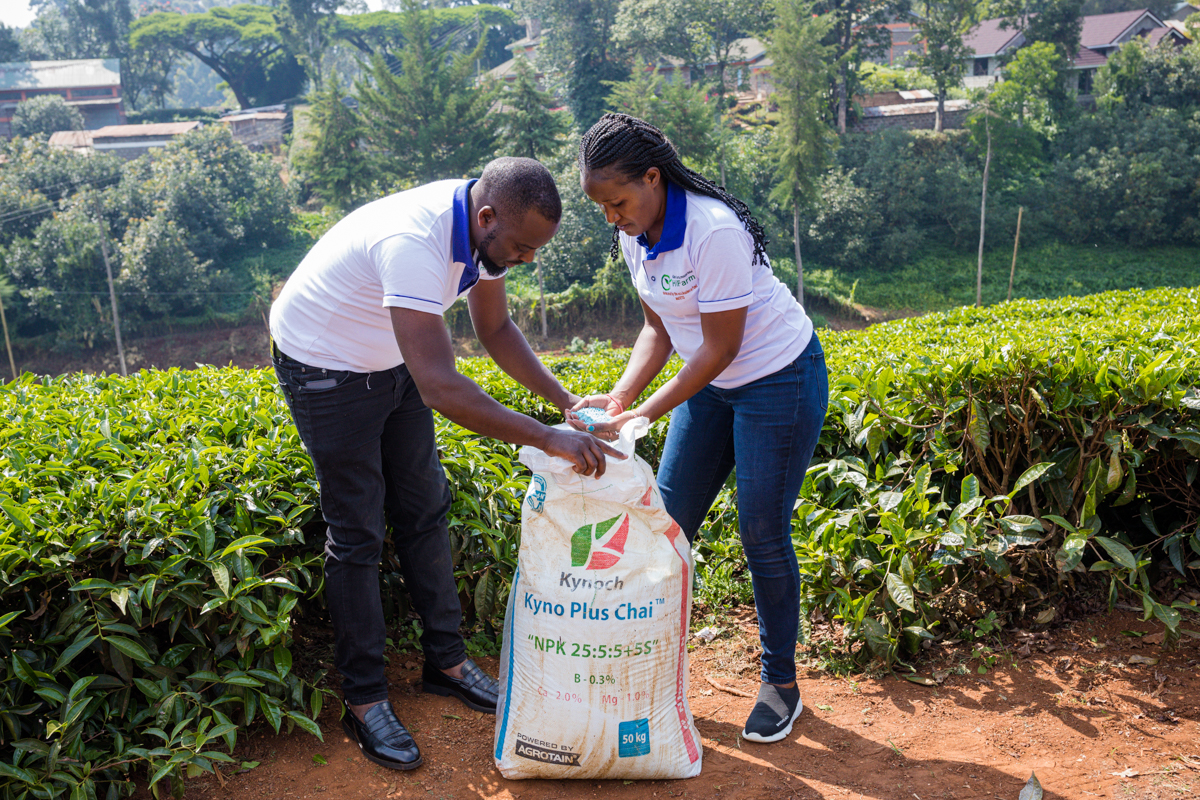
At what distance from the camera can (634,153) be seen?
2.20 m

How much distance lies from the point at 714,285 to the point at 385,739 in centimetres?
148

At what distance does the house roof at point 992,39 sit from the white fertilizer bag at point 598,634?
127ft

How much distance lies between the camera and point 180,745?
7.00ft

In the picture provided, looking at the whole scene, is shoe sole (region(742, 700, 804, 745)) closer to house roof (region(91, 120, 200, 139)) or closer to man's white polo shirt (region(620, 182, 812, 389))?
man's white polo shirt (region(620, 182, 812, 389))

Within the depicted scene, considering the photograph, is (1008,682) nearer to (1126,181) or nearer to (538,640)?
(538,640)

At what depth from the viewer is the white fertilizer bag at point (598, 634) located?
85.2 inches

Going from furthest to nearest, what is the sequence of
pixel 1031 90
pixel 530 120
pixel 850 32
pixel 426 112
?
pixel 850 32
pixel 1031 90
pixel 426 112
pixel 530 120

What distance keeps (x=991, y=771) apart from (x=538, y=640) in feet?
4.00

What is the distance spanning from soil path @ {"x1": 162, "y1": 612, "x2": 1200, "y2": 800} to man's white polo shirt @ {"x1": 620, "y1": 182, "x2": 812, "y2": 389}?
103 cm

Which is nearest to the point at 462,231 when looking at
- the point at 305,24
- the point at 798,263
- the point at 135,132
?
the point at 798,263

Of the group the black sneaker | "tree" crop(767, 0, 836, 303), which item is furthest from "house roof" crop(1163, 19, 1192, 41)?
the black sneaker

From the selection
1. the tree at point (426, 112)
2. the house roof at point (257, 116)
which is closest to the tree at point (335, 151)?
the tree at point (426, 112)

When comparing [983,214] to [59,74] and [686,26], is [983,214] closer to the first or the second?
[686,26]

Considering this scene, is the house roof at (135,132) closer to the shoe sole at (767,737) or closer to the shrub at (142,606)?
the shrub at (142,606)
